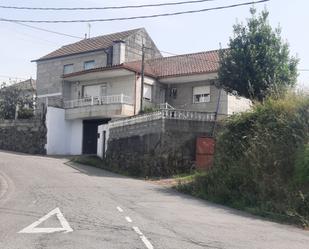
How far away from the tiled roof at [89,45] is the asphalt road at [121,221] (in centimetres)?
2372

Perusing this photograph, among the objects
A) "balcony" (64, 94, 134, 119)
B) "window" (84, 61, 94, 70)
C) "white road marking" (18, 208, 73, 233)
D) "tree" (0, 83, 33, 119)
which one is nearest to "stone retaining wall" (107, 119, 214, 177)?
"balcony" (64, 94, 134, 119)

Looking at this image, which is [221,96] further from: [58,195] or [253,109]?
[58,195]

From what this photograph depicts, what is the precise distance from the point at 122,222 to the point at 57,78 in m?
33.3

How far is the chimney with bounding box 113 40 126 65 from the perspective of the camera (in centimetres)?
3972

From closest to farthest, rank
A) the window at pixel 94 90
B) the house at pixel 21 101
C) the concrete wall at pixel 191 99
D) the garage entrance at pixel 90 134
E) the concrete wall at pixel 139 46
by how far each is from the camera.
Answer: the concrete wall at pixel 191 99 → the garage entrance at pixel 90 134 → the window at pixel 94 90 → the house at pixel 21 101 → the concrete wall at pixel 139 46

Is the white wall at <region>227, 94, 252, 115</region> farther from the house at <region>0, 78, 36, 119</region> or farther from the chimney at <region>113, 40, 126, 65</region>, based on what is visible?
the house at <region>0, 78, 36, 119</region>

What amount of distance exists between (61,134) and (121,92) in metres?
5.20

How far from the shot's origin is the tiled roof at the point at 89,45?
41269mm

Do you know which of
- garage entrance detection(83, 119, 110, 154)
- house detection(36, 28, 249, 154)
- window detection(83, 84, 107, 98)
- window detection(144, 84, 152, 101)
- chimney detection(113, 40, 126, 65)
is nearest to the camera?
house detection(36, 28, 249, 154)

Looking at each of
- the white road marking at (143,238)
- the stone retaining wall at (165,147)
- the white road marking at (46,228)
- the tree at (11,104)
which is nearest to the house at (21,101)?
the tree at (11,104)

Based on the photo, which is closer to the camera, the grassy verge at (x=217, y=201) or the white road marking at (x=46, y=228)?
the white road marking at (x=46, y=228)

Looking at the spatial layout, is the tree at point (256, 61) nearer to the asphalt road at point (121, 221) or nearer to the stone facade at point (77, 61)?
the asphalt road at point (121, 221)

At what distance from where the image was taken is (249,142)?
1838cm

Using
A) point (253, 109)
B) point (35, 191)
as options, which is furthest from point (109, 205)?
point (253, 109)
